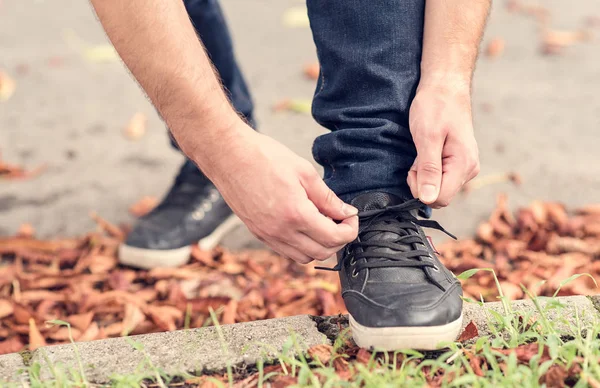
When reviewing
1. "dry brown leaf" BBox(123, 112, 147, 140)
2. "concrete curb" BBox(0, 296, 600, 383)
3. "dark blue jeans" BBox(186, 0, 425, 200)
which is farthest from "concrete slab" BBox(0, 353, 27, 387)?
"dry brown leaf" BBox(123, 112, 147, 140)

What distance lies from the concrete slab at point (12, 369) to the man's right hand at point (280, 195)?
51cm

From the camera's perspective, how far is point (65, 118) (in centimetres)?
312

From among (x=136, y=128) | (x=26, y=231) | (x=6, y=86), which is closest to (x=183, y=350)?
(x=26, y=231)

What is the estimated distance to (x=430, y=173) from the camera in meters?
1.44

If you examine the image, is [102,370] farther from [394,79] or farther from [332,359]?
[394,79]

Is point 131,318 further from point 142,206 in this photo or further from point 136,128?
point 136,128

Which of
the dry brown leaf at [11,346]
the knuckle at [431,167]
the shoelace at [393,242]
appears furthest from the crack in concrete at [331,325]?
the dry brown leaf at [11,346]

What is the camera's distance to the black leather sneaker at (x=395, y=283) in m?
1.33

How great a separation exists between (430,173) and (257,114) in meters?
1.79

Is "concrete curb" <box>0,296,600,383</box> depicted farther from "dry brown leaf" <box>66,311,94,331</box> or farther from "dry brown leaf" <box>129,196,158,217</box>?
"dry brown leaf" <box>129,196,158,217</box>

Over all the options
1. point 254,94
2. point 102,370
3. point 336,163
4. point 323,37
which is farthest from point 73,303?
point 254,94

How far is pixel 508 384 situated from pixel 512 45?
298 centimetres

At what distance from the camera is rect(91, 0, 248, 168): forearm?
4.34ft

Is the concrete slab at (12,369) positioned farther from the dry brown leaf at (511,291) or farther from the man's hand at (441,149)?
the dry brown leaf at (511,291)
